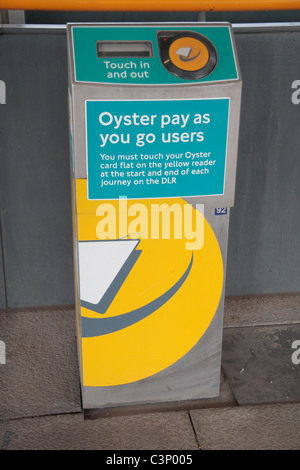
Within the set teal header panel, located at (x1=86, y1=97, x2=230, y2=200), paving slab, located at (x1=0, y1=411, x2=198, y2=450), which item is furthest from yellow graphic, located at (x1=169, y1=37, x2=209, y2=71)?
paving slab, located at (x1=0, y1=411, x2=198, y2=450)

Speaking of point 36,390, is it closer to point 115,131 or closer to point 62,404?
point 62,404

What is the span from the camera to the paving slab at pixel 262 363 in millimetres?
2981

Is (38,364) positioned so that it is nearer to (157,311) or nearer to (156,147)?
(157,311)

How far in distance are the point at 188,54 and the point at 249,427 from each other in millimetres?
1745

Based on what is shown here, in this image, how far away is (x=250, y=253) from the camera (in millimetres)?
3787

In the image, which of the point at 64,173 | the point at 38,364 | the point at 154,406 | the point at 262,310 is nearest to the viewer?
the point at 154,406

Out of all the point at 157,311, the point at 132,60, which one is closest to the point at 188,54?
the point at 132,60

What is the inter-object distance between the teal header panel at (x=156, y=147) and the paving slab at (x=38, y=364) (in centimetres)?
118

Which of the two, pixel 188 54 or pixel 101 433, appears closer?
pixel 188 54
